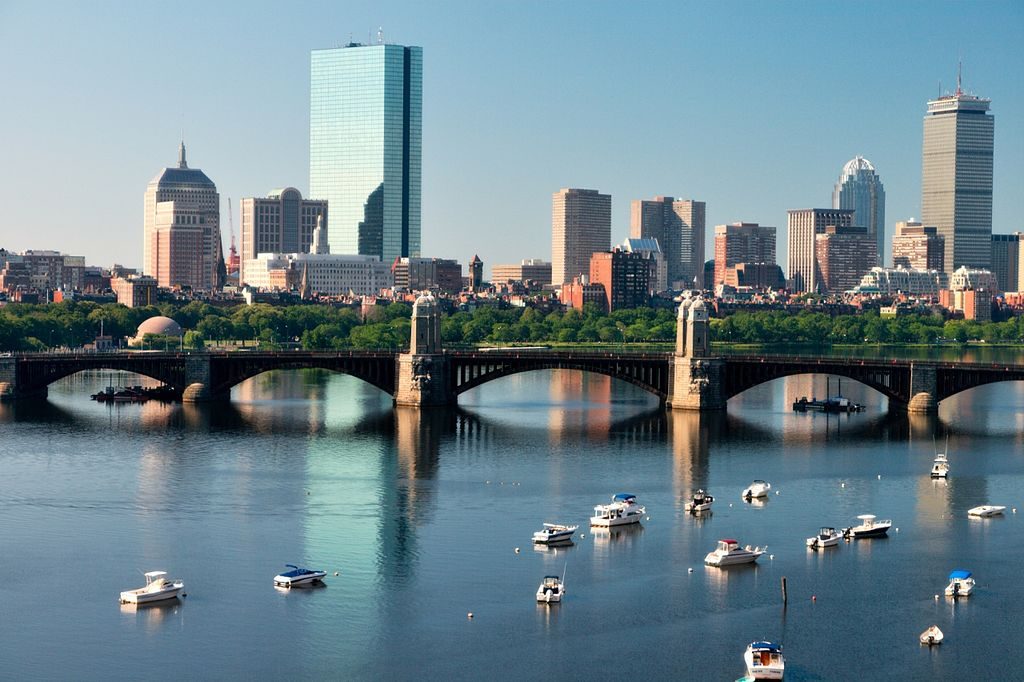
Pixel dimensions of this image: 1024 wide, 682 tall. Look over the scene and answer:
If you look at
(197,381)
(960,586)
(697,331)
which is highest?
(697,331)

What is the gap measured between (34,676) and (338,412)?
88407 millimetres

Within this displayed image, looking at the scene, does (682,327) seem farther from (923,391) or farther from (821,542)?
(821,542)

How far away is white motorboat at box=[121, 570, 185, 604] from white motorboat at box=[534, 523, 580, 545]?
19.1m

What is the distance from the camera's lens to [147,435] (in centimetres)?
13012

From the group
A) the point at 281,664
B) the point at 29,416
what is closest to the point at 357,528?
the point at 281,664

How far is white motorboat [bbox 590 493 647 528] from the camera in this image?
90.2 metres

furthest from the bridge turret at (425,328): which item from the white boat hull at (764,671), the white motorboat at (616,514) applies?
the white boat hull at (764,671)

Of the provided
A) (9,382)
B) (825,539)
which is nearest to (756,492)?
(825,539)

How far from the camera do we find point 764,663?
64.1 meters

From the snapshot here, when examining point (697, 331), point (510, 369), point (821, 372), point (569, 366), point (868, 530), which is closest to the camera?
point (868, 530)

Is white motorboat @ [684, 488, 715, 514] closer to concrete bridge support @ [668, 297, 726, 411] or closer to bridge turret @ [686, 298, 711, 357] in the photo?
concrete bridge support @ [668, 297, 726, 411]

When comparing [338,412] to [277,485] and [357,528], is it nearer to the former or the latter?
[277,485]

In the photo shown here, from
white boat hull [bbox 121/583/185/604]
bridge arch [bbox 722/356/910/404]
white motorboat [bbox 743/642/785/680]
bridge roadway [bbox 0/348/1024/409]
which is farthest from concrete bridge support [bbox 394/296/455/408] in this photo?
white motorboat [bbox 743/642/785/680]

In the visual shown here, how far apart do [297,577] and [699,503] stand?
2877cm
